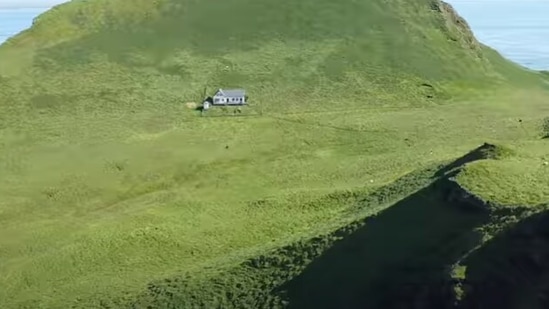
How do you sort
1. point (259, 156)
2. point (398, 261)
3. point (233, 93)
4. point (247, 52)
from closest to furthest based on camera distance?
1. point (398, 261)
2. point (259, 156)
3. point (233, 93)
4. point (247, 52)

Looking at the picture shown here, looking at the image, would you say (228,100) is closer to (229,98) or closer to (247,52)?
(229,98)

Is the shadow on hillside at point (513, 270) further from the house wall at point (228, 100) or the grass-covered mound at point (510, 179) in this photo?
the house wall at point (228, 100)

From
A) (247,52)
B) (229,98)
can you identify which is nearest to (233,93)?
(229,98)

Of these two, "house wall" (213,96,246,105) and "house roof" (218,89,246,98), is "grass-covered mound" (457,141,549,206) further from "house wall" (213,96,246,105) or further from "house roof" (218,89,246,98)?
"house roof" (218,89,246,98)

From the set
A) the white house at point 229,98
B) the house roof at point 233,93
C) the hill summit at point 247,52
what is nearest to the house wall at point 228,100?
the white house at point 229,98

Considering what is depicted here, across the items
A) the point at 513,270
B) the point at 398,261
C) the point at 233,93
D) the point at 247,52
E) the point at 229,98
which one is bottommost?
the point at 229,98

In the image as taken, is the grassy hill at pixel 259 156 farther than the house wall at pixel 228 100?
No

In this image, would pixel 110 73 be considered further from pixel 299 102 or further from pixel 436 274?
pixel 436 274

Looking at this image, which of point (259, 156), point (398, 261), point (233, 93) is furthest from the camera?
point (233, 93)
